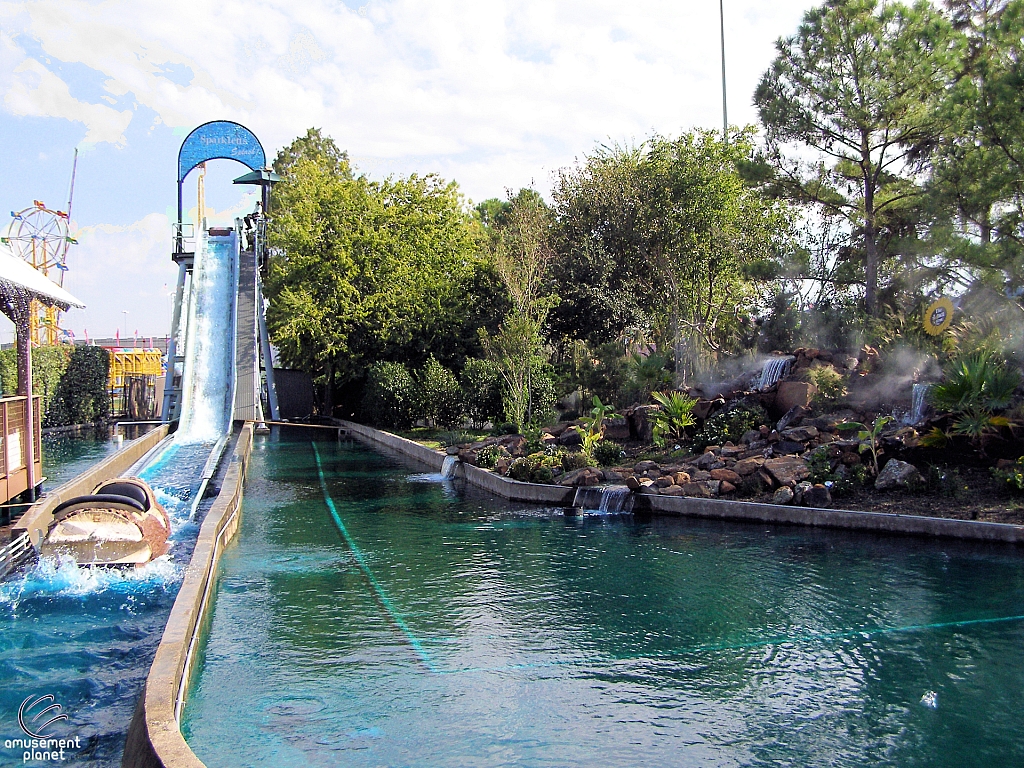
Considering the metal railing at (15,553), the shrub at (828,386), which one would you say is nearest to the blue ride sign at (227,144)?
the shrub at (828,386)

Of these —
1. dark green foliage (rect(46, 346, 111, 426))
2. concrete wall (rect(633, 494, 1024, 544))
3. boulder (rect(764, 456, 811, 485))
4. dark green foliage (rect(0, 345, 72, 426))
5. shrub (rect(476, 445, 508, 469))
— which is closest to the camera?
concrete wall (rect(633, 494, 1024, 544))

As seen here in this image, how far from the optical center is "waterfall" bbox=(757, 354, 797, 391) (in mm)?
16047

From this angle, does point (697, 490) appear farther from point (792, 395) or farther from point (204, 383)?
point (204, 383)

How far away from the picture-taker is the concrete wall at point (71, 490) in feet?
30.8

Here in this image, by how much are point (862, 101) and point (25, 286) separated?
569 inches

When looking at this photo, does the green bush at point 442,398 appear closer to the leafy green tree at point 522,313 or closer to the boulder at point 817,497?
the leafy green tree at point 522,313

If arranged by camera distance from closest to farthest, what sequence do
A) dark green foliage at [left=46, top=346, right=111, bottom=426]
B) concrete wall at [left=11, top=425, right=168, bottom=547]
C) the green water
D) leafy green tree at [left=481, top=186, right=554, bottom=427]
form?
1. the green water
2. concrete wall at [left=11, top=425, right=168, bottom=547]
3. leafy green tree at [left=481, top=186, right=554, bottom=427]
4. dark green foliage at [left=46, top=346, right=111, bottom=426]

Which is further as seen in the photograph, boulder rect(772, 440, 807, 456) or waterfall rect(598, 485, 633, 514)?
boulder rect(772, 440, 807, 456)

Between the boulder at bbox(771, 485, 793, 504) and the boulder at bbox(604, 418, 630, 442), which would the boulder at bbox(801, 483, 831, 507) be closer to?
the boulder at bbox(771, 485, 793, 504)

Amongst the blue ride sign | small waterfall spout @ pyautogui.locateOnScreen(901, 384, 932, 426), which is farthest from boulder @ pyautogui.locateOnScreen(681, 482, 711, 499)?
the blue ride sign

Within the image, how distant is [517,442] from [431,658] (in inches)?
447

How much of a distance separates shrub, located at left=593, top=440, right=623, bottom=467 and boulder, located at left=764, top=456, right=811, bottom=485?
10.2 feet

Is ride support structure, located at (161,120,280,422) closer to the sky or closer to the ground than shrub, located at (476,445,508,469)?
closer to the sky

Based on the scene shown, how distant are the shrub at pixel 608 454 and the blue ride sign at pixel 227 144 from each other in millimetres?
28830
